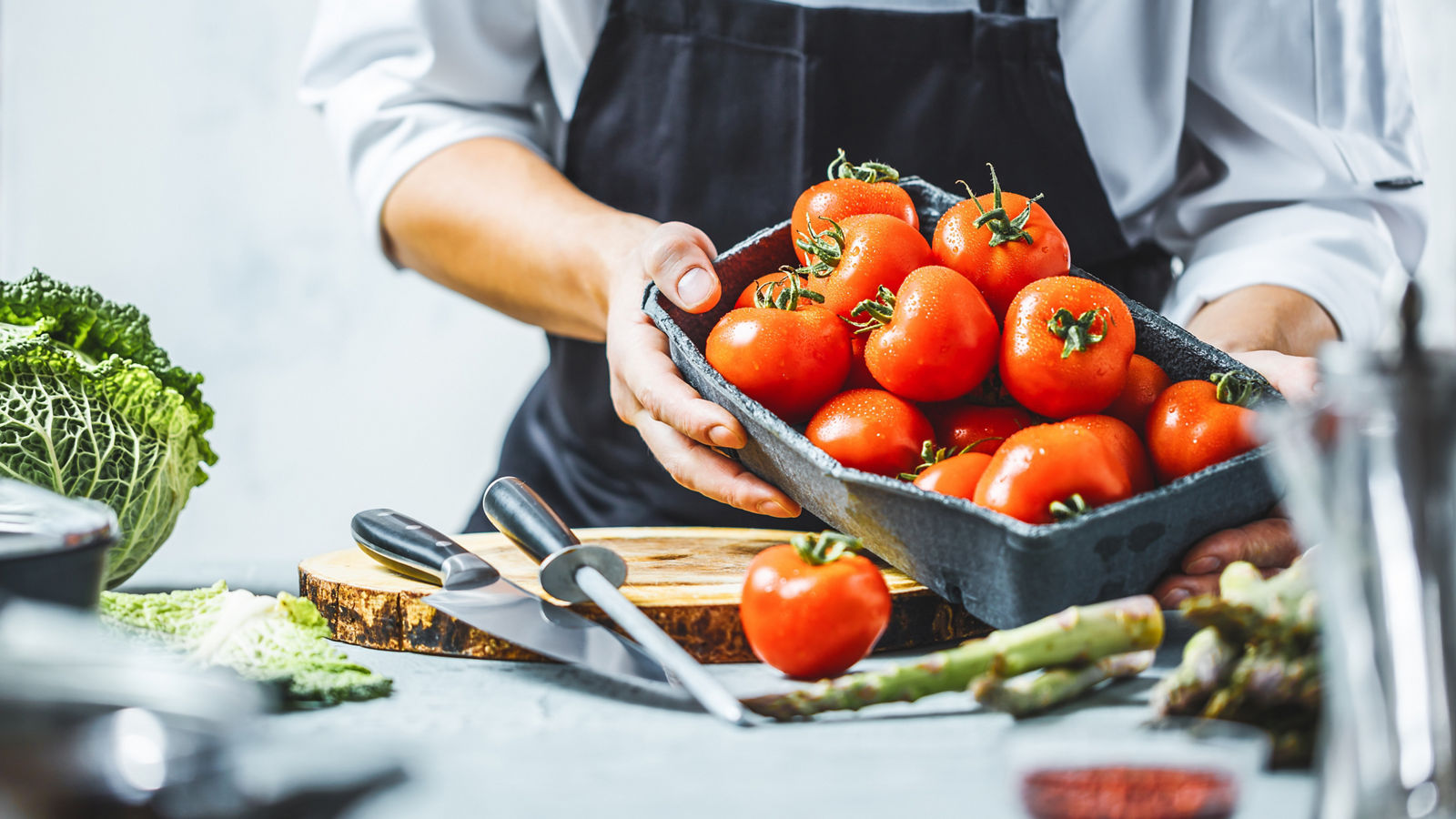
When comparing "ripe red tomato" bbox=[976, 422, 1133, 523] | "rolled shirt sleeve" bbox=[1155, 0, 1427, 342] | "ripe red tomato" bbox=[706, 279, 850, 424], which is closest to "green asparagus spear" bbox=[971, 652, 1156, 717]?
"ripe red tomato" bbox=[976, 422, 1133, 523]

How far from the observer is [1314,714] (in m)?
0.71

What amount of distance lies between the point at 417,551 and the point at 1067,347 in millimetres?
601

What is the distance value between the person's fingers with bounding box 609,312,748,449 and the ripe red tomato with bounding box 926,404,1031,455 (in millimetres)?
185

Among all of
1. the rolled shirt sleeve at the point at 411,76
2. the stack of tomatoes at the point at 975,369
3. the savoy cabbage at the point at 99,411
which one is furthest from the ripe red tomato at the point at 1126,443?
the rolled shirt sleeve at the point at 411,76

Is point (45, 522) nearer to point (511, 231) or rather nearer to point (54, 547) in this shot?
point (54, 547)

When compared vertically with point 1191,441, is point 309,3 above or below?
above

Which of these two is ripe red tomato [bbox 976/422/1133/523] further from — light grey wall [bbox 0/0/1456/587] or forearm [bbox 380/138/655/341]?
light grey wall [bbox 0/0/1456/587]

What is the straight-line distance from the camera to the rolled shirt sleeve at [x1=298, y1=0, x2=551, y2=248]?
5.65ft

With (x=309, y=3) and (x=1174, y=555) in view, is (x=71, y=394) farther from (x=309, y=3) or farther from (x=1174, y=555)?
(x=309, y=3)

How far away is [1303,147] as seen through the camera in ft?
5.62

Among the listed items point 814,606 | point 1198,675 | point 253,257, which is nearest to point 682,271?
point 814,606

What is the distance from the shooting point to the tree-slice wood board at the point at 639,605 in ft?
3.38

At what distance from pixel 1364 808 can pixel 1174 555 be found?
18.0 inches

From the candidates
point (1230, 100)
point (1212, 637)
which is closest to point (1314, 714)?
point (1212, 637)
